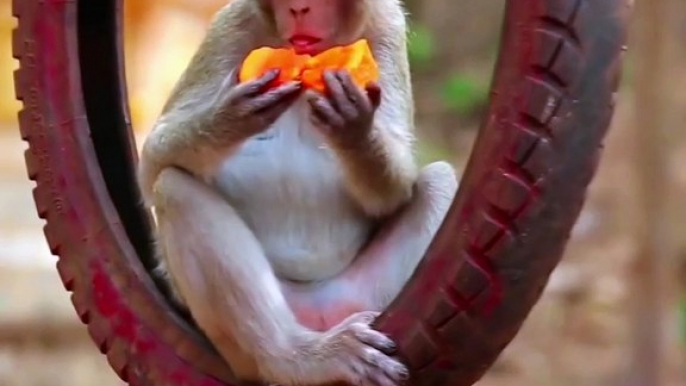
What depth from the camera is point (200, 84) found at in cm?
101

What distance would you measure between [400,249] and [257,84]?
19cm

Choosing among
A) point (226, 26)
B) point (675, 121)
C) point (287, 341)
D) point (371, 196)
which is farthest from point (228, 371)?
point (675, 121)

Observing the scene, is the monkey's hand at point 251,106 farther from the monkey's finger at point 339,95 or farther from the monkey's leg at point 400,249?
the monkey's leg at point 400,249

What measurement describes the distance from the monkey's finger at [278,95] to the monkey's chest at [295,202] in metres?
0.15

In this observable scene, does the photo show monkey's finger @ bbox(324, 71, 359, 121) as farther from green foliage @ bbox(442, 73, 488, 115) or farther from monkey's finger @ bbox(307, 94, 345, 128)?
green foliage @ bbox(442, 73, 488, 115)

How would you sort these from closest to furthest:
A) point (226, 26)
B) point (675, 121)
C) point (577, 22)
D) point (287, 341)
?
point (577, 22) → point (287, 341) → point (226, 26) → point (675, 121)

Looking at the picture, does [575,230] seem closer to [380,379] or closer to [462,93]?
[462,93]

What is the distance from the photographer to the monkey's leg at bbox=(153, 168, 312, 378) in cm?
89

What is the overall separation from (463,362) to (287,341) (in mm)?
166

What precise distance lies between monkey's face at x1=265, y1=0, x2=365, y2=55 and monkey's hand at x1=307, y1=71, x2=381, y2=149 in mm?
72

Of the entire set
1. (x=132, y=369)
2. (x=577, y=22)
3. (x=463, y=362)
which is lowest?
(x=132, y=369)

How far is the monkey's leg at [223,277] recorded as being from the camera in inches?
34.9

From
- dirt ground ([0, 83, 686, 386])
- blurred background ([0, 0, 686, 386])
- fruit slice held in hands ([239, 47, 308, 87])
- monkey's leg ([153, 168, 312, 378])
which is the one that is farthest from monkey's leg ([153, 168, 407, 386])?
dirt ground ([0, 83, 686, 386])

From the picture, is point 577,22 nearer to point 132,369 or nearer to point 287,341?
point 287,341
